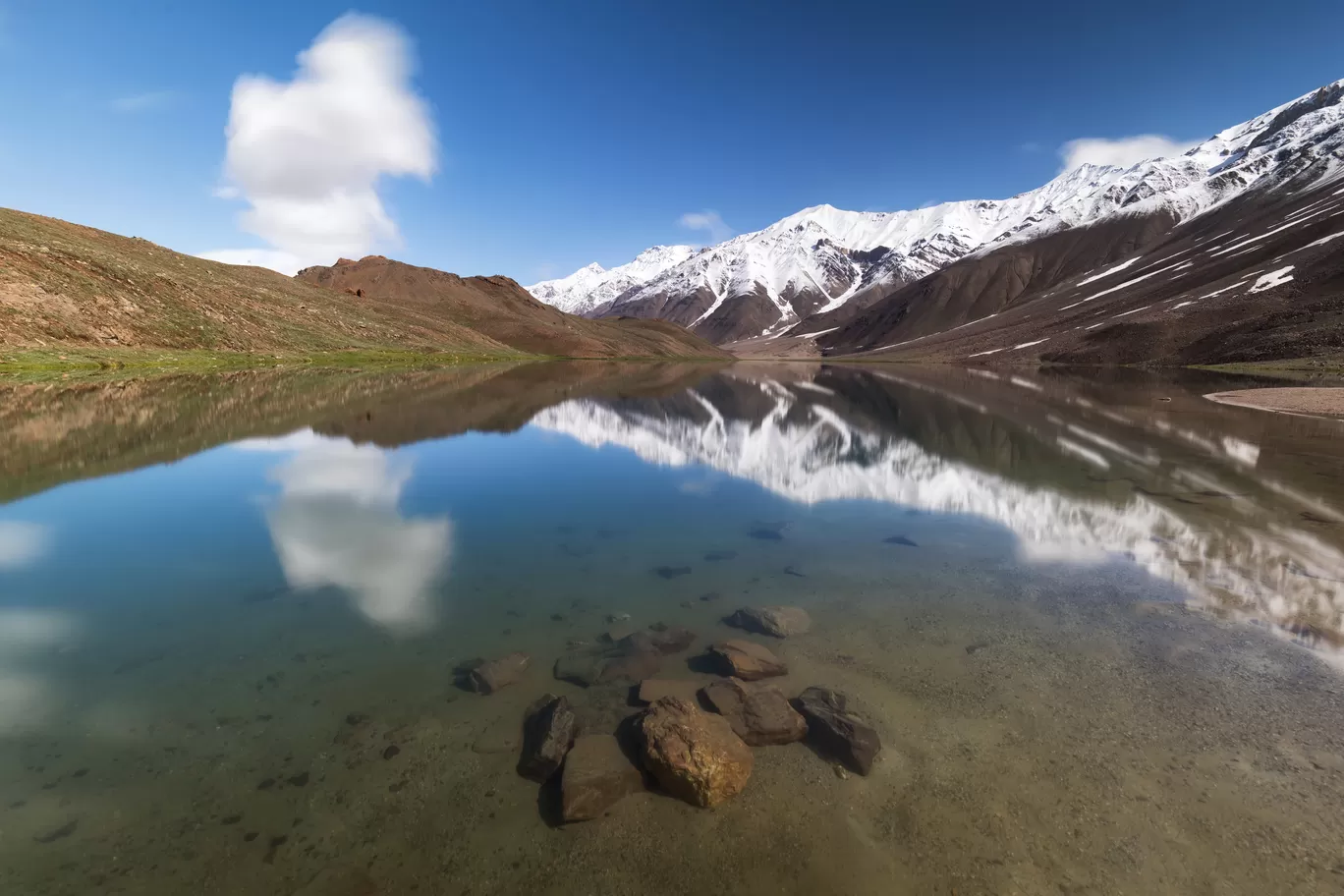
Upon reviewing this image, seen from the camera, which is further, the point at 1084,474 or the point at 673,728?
the point at 1084,474

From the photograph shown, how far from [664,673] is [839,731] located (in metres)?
2.86

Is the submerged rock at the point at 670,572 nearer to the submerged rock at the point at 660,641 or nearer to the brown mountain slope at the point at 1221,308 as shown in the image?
the submerged rock at the point at 660,641

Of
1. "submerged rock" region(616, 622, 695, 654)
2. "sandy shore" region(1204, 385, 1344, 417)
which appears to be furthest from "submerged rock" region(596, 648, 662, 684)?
"sandy shore" region(1204, 385, 1344, 417)

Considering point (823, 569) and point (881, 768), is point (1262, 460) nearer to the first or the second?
point (823, 569)

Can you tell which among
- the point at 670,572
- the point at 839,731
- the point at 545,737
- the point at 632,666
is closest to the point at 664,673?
the point at 632,666

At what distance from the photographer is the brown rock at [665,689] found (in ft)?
27.3

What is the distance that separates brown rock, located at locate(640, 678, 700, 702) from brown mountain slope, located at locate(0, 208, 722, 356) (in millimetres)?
70596

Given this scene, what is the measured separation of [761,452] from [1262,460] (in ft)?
71.1

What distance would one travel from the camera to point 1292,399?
49781mm

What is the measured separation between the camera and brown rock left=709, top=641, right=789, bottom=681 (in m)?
8.95

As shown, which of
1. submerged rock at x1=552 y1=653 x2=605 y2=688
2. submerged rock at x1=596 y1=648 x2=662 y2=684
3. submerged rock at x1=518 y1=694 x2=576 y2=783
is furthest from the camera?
submerged rock at x1=596 y1=648 x2=662 y2=684

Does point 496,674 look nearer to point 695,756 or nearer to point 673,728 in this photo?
point 673,728

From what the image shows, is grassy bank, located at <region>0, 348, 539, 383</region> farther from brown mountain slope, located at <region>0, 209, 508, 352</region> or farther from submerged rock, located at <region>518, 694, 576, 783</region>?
submerged rock, located at <region>518, 694, 576, 783</region>

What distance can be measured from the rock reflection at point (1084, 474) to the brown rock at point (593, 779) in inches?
458
